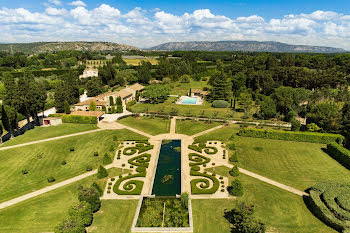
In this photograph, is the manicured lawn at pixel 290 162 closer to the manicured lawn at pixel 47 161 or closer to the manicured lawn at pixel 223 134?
the manicured lawn at pixel 223 134

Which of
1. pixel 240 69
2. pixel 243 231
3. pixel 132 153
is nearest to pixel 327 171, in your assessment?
pixel 243 231

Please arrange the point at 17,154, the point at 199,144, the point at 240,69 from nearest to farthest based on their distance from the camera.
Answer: the point at 17,154, the point at 199,144, the point at 240,69

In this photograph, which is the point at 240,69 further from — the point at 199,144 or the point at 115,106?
the point at 199,144

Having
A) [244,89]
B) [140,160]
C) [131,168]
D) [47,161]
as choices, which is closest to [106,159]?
[131,168]

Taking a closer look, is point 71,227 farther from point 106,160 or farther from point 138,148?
point 138,148

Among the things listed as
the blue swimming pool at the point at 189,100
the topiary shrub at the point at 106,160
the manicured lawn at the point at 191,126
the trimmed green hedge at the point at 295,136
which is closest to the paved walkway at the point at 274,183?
the trimmed green hedge at the point at 295,136
